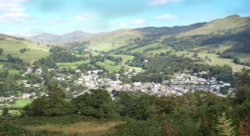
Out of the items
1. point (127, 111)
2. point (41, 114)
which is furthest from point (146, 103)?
point (41, 114)

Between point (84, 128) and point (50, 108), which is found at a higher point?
point (50, 108)

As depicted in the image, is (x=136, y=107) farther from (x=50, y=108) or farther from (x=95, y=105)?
(x=50, y=108)

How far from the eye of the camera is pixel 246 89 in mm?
67438

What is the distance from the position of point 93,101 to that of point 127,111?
18.1m

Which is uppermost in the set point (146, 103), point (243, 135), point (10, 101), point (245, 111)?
point (243, 135)

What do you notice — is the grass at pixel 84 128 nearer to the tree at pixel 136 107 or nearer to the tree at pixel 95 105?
the tree at pixel 95 105

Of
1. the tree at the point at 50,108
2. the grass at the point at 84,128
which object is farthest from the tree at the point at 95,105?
the grass at the point at 84,128

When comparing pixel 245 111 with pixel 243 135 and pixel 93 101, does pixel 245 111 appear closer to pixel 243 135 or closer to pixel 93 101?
pixel 243 135

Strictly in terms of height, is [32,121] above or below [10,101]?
above

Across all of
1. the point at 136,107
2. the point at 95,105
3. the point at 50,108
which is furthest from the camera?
the point at 136,107

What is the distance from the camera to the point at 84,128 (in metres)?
44.0

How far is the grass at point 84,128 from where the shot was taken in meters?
41.3

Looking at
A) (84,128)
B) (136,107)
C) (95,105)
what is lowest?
(136,107)

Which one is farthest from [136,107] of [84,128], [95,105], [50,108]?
[84,128]
